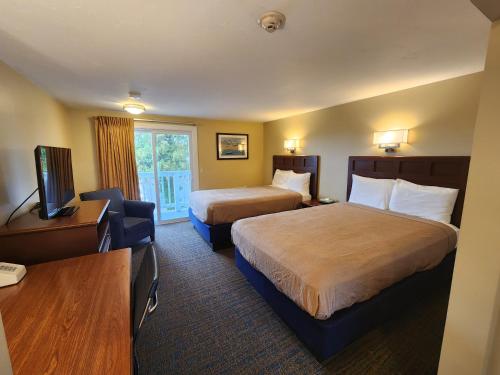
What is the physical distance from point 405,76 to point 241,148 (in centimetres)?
355

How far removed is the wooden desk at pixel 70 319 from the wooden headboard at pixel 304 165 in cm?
349

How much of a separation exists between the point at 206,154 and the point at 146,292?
4080mm

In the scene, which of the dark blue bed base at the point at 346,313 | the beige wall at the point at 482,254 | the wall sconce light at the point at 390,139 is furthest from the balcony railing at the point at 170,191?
the beige wall at the point at 482,254

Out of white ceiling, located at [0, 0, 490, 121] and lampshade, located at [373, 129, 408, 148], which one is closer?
white ceiling, located at [0, 0, 490, 121]

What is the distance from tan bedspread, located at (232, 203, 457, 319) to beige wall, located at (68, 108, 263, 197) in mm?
2708

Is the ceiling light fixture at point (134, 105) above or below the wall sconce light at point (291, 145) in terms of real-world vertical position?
above

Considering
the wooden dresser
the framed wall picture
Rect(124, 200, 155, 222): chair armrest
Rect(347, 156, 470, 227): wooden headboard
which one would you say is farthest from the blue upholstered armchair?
Rect(347, 156, 470, 227): wooden headboard

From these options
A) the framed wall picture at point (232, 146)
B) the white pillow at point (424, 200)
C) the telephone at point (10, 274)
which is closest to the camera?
the telephone at point (10, 274)

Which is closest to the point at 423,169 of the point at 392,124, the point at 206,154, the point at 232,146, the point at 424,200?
the point at 424,200

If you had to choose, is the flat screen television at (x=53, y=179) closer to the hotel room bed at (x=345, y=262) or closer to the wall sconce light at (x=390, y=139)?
the hotel room bed at (x=345, y=262)

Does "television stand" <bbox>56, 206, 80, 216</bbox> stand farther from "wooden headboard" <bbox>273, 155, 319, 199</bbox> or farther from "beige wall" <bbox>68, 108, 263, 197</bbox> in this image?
"wooden headboard" <bbox>273, 155, 319, 199</bbox>

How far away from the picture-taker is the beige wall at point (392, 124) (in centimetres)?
238

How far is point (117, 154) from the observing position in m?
3.87

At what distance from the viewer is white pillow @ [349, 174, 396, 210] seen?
9.64 feet
